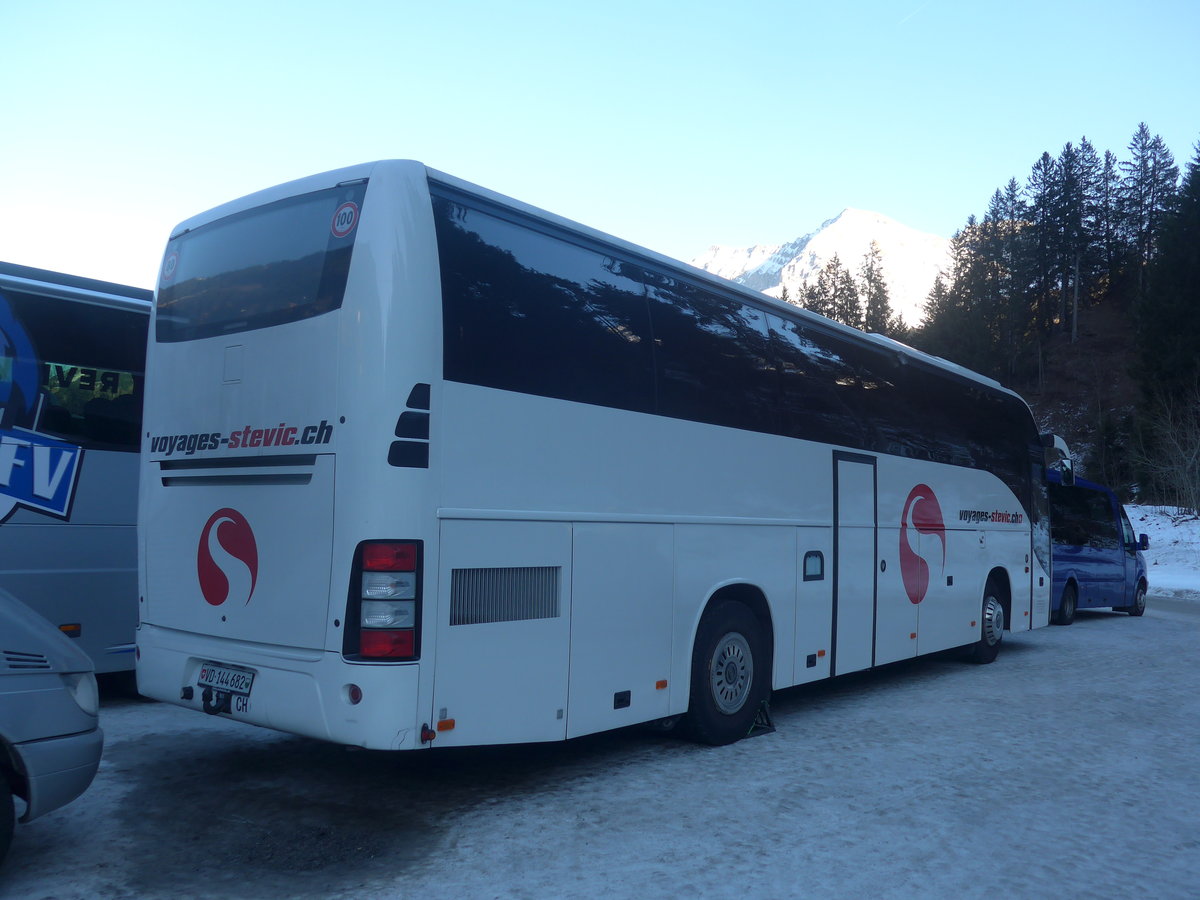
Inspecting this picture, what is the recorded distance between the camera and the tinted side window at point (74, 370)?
778 centimetres

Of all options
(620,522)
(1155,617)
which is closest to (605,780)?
(620,522)

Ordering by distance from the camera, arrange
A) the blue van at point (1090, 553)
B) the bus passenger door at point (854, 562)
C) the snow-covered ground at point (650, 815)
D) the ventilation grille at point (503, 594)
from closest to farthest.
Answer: the snow-covered ground at point (650, 815) → the ventilation grille at point (503, 594) → the bus passenger door at point (854, 562) → the blue van at point (1090, 553)

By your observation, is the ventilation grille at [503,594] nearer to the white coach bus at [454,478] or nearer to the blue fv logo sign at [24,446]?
the white coach bus at [454,478]

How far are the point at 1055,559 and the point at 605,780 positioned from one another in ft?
44.8

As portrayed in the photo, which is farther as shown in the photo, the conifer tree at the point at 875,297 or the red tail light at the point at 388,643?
the conifer tree at the point at 875,297

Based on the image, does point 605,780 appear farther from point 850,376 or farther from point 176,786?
point 850,376

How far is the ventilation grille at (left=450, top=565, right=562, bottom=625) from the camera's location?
541 cm

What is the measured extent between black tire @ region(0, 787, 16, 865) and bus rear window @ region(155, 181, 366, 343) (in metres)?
2.70

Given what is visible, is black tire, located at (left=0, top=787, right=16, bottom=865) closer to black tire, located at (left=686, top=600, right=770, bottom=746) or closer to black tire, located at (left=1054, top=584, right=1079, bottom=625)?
black tire, located at (left=686, top=600, right=770, bottom=746)

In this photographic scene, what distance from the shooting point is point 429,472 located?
17.2 feet

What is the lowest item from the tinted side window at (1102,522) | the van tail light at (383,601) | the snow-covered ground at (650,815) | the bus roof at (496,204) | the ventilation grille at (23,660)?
the snow-covered ground at (650,815)

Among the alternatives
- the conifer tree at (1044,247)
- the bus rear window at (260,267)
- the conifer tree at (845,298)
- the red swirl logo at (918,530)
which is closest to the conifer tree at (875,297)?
the conifer tree at (845,298)

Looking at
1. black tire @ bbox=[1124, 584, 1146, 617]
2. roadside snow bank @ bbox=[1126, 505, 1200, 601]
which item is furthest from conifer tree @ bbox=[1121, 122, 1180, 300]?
black tire @ bbox=[1124, 584, 1146, 617]

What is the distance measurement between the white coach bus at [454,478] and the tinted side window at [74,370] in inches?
77.5
